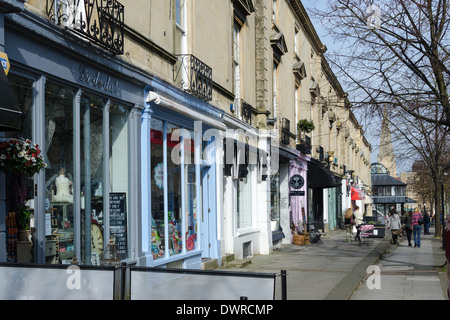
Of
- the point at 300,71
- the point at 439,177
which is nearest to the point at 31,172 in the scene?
the point at 300,71

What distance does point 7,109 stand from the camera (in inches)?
246

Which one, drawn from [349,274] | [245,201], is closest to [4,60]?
[349,274]

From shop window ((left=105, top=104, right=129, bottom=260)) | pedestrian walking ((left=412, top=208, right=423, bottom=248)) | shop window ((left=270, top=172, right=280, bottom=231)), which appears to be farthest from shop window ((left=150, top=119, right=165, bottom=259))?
pedestrian walking ((left=412, top=208, right=423, bottom=248))

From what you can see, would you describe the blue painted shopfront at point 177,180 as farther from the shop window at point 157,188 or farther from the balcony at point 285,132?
the balcony at point 285,132

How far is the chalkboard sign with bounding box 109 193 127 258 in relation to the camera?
1038 cm

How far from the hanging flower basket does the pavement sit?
3601 mm

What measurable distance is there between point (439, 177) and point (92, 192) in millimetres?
29452

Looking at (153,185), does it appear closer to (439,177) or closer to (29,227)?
(29,227)

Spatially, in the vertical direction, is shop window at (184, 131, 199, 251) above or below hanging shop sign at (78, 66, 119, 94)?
below

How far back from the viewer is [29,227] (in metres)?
7.73

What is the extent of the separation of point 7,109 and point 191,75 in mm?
7535

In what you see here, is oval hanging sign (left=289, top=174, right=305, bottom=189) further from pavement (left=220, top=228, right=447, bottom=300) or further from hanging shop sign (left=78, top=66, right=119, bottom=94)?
hanging shop sign (left=78, top=66, right=119, bottom=94)

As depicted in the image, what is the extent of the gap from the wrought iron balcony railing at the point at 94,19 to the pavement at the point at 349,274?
551 cm

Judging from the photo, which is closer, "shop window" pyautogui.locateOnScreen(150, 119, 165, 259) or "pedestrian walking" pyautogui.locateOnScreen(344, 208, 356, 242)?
"shop window" pyautogui.locateOnScreen(150, 119, 165, 259)
